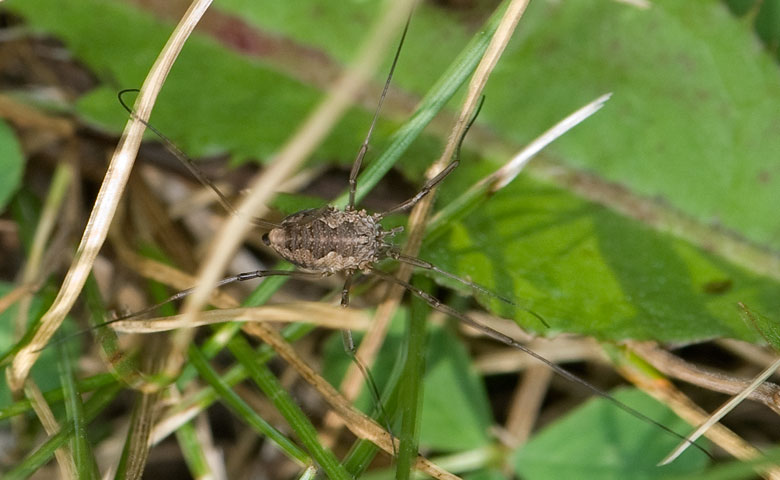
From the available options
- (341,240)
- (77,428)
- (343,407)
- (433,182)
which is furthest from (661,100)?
(77,428)

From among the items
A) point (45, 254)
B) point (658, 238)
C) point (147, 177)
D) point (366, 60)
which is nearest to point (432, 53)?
point (658, 238)

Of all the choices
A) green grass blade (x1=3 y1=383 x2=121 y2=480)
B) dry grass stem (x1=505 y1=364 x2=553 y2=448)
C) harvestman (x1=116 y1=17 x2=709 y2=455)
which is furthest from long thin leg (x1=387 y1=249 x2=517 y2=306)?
green grass blade (x1=3 y1=383 x2=121 y2=480)

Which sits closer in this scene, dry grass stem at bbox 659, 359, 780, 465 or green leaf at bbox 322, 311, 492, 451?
dry grass stem at bbox 659, 359, 780, 465

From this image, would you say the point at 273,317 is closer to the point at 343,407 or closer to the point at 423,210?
the point at 343,407

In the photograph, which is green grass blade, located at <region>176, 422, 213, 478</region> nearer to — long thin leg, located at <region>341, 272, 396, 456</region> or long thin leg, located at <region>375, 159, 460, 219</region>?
long thin leg, located at <region>341, 272, 396, 456</region>

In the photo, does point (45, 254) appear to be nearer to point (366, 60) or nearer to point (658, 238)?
point (366, 60)

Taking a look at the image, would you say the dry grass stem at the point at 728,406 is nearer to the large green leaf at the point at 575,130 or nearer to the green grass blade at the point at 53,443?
the large green leaf at the point at 575,130
